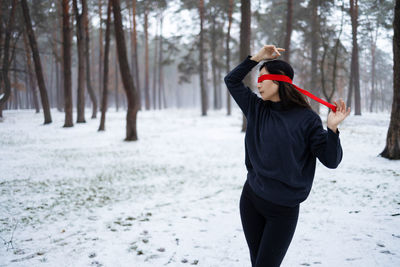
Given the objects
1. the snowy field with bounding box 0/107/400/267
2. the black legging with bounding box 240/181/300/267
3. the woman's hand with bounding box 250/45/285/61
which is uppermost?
the woman's hand with bounding box 250/45/285/61

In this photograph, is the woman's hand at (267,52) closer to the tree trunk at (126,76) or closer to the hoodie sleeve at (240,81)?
the hoodie sleeve at (240,81)

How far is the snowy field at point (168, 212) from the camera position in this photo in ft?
11.6

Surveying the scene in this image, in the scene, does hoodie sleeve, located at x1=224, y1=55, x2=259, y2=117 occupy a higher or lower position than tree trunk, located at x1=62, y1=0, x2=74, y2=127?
lower

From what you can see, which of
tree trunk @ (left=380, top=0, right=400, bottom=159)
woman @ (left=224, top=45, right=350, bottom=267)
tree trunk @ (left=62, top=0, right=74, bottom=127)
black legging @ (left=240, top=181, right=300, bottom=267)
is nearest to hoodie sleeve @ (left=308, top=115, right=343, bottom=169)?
woman @ (left=224, top=45, right=350, bottom=267)

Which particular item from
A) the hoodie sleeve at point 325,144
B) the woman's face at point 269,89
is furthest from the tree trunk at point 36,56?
the hoodie sleeve at point 325,144

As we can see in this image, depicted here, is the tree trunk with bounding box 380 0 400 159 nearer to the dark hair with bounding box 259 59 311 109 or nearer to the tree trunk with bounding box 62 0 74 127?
the dark hair with bounding box 259 59 311 109

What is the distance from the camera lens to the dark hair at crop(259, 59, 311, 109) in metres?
1.80

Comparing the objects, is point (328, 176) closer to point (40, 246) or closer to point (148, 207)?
point (148, 207)

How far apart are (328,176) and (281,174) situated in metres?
6.00

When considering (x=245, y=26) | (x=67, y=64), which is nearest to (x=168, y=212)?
(x=245, y=26)

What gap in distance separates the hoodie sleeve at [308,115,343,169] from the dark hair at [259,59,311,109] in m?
0.16

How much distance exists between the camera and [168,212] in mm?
5109

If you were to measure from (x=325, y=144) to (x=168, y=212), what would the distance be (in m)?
4.00

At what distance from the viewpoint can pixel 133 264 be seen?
3.37 metres
